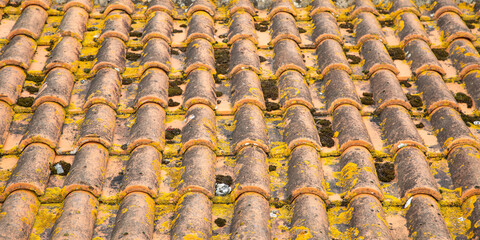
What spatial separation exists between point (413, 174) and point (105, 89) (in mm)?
2552

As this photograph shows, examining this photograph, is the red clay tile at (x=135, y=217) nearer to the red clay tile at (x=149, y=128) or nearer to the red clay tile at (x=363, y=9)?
the red clay tile at (x=149, y=128)

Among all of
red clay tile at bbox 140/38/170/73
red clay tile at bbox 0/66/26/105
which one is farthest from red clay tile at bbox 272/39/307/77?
red clay tile at bbox 0/66/26/105

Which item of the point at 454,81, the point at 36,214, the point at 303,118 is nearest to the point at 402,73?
the point at 454,81

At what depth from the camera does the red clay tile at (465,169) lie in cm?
316

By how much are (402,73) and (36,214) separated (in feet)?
11.0

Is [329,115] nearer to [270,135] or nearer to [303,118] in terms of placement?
[303,118]

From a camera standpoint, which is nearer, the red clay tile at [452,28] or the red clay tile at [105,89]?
the red clay tile at [105,89]

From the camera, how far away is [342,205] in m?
3.16

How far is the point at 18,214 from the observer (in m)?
2.97

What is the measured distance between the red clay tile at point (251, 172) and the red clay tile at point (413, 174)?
37.9 inches

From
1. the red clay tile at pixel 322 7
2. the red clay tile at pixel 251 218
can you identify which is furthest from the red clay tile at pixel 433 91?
the red clay tile at pixel 251 218

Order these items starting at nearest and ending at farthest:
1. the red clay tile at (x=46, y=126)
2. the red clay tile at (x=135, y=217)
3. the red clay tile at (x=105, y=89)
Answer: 1. the red clay tile at (x=135, y=217)
2. the red clay tile at (x=46, y=126)
3. the red clay tile at (x=105, y=89)

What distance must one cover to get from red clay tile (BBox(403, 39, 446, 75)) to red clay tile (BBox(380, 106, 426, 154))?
27.3 inches

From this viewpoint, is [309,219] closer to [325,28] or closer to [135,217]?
[135,217]
